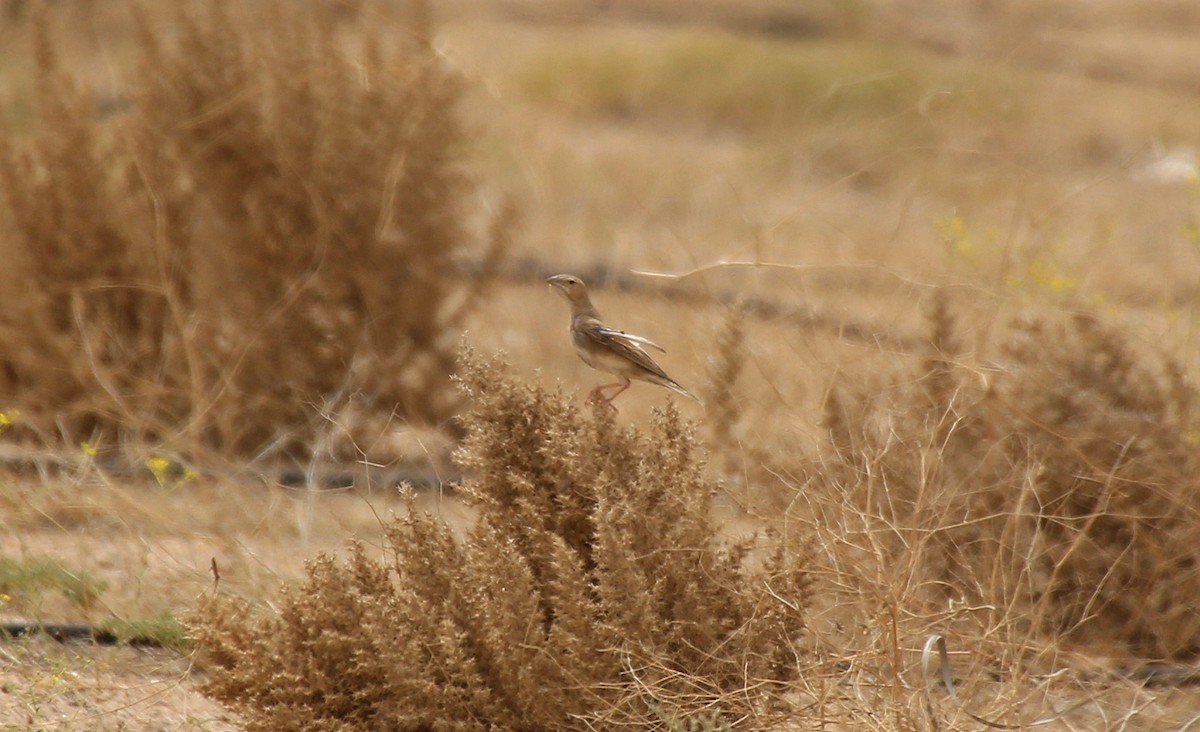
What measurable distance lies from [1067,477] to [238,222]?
12.1ft

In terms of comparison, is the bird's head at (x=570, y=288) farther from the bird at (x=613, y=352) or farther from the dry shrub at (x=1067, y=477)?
the dry shrub at (x=1067, y=477)

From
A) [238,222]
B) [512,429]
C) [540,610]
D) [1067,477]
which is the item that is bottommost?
[1067,477]

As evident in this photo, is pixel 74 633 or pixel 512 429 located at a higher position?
pixel 512 429

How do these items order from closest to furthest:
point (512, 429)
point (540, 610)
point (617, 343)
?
1. point (540, 610)
2. point (512, 429)
3. point (617, 343)

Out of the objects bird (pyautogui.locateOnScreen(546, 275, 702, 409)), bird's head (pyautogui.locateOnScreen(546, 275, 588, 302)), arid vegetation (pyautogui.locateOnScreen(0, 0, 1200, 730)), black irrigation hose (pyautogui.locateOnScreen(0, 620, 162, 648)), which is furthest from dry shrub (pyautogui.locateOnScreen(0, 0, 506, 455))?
bird (pyautogui.locateOnScreen(546, 275, 702, 409))

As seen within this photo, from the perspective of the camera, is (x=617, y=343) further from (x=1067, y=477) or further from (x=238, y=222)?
(x=238, y=222)

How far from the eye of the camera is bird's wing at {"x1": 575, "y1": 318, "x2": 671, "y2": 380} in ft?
11.9

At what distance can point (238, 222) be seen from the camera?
20.6 feet

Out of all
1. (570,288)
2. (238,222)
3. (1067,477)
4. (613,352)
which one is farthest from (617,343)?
(238,222)

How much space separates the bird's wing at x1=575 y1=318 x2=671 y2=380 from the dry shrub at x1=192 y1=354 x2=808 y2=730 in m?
0.24

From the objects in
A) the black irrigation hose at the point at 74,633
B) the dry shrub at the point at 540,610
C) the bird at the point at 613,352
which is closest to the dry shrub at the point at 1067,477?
the bird at the point at 613,352

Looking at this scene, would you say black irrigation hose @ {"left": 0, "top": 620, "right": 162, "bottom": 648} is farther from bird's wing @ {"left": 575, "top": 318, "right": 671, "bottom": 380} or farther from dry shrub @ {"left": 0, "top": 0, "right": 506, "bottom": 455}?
dry shrub @ {"left": 0, "top": 0, "right": 506, "bottom": 455}

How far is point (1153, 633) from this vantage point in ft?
14.1

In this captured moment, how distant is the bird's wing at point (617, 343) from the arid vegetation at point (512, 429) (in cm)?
20
